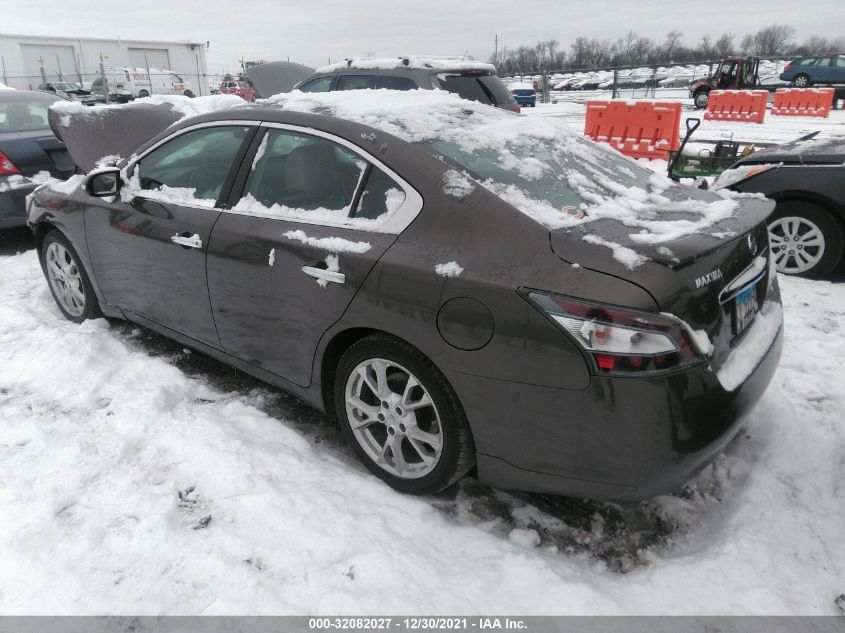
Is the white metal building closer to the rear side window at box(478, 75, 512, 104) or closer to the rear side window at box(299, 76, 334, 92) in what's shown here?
the rear side window at box(299, 76, 334, 92)

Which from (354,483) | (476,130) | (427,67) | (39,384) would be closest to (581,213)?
(476,130)

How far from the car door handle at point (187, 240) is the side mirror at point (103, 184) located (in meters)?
0.75

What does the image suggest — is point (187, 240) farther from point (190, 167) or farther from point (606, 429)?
point (606, 429)

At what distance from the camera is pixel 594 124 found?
12.9m

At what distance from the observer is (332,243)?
8.54ft

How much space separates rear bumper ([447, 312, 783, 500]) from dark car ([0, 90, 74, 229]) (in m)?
5.99

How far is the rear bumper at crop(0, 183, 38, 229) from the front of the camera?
20.0ft

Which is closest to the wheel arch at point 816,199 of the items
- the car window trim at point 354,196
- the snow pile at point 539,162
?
the snow pile at point 539,162

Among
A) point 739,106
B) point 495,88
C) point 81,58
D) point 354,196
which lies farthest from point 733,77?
point 81,58

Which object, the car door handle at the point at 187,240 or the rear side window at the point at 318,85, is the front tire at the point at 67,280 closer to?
the car door handle at the point at 187,240

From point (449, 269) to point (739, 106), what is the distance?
797 inches

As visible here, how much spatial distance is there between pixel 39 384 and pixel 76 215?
119 cm

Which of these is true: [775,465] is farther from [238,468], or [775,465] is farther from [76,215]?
[76,215]

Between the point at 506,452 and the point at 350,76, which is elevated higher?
the point at 350,76
